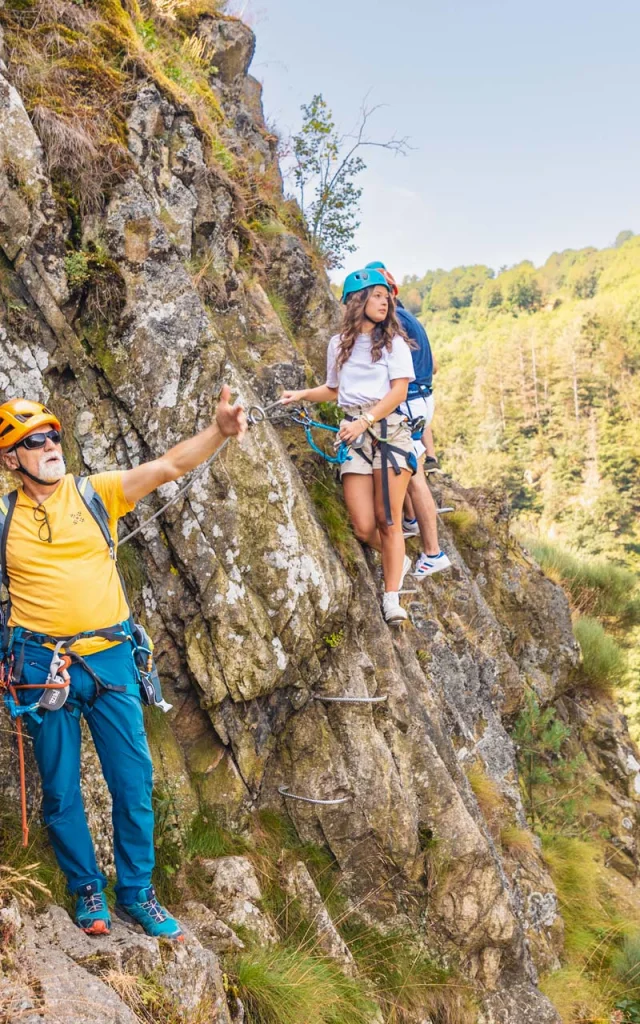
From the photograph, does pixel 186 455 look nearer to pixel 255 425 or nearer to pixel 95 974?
pixel 255 425

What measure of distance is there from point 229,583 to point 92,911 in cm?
233

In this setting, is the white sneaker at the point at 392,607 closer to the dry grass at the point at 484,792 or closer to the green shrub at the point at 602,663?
the dry grass at the point at 484,792

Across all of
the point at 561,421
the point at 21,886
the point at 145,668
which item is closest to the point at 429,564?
the point at 145,668

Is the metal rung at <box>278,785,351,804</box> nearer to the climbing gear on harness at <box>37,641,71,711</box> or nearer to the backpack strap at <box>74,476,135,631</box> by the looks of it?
the climbing gear on harness at <box>37,641,71,711</box>

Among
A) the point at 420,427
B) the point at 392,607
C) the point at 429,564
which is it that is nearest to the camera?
the point at 392,607

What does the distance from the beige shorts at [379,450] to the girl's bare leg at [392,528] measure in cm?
7

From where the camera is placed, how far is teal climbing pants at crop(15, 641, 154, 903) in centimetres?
350

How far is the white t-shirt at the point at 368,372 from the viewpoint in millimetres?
5840

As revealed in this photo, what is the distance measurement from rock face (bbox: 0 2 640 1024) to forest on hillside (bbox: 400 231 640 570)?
5303 centimetres

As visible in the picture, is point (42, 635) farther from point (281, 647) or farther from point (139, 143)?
point (139, 143)

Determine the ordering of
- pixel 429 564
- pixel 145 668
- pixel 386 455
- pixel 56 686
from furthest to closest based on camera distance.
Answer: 1. pixel 429 564
2. pixel 386 455
3. pixel 145 668
4. pixel 56 686

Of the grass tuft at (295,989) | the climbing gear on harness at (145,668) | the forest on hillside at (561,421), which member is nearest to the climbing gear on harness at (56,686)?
the climbing gear on harness at (145,668)

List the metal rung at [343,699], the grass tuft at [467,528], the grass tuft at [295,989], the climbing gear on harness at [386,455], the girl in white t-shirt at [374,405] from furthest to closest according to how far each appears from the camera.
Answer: the grass tuft at [467,528]
the climbing gear on harness at [386,455]
the girl in white t-shirt at [374,405]
the metal rung at [343,699]
the grass tuft at [295,989]

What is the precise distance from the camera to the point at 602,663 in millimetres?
11250
